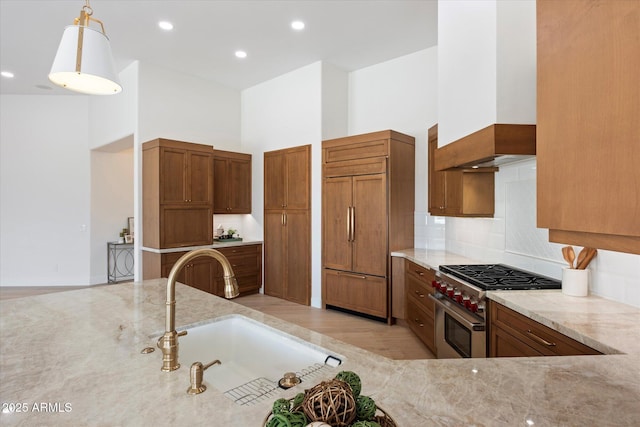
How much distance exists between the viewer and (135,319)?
166 centimetres

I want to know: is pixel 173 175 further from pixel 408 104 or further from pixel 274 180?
pixel 408 104

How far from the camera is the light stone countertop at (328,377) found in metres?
0.86

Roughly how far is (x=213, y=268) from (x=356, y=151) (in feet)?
8.71

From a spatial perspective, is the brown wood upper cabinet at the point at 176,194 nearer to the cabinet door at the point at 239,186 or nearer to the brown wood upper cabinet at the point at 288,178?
the cabinet door at the point at 239,186

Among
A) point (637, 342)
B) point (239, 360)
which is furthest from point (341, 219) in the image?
point (637, 342)

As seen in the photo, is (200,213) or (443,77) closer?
(443,77)

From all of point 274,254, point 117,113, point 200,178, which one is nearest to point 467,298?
point 274,254

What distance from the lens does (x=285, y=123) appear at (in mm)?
5453

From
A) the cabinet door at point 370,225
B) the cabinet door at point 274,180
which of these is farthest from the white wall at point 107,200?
the cabinet door at point 370,225

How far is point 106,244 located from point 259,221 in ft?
10.2

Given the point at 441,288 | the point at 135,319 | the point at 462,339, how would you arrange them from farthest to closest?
the point at 441,288 < the point at 462,339 < the point at 135,319

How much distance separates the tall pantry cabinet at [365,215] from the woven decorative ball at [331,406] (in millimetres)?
3719

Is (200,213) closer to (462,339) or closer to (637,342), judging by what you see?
(462,339)

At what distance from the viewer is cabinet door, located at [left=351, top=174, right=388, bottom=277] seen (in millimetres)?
4238
